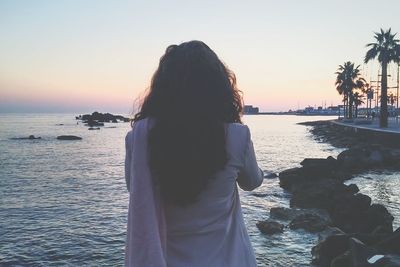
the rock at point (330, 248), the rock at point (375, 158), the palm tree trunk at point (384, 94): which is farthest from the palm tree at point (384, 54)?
the rock at point (330, 248)

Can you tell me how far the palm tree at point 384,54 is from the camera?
42.5m

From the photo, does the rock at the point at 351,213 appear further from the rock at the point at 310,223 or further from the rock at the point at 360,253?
the rock at the point at 360,253

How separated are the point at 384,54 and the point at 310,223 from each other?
37122 millimetres

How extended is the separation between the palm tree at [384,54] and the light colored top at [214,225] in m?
44.8

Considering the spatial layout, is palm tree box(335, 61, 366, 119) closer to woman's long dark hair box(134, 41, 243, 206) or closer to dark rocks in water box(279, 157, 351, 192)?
dark rocks in water box(279, 157, 351, 192)

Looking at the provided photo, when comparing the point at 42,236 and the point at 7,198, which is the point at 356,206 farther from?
the point at 7,198

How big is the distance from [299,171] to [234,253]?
61.4 ft

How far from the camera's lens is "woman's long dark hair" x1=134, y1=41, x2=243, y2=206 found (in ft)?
5.96

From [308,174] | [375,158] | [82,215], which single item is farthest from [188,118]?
[375,158]

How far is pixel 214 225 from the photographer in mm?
1909

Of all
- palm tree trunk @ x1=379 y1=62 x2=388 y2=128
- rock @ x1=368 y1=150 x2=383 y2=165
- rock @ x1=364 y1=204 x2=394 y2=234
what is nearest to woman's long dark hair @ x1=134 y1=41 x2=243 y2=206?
rock @ x1=364 y1=204 x2=394 y2=234

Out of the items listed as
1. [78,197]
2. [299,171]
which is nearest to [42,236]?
[78,197]

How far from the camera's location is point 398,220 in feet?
41.7

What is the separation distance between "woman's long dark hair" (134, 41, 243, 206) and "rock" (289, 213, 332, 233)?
34.9 feet
